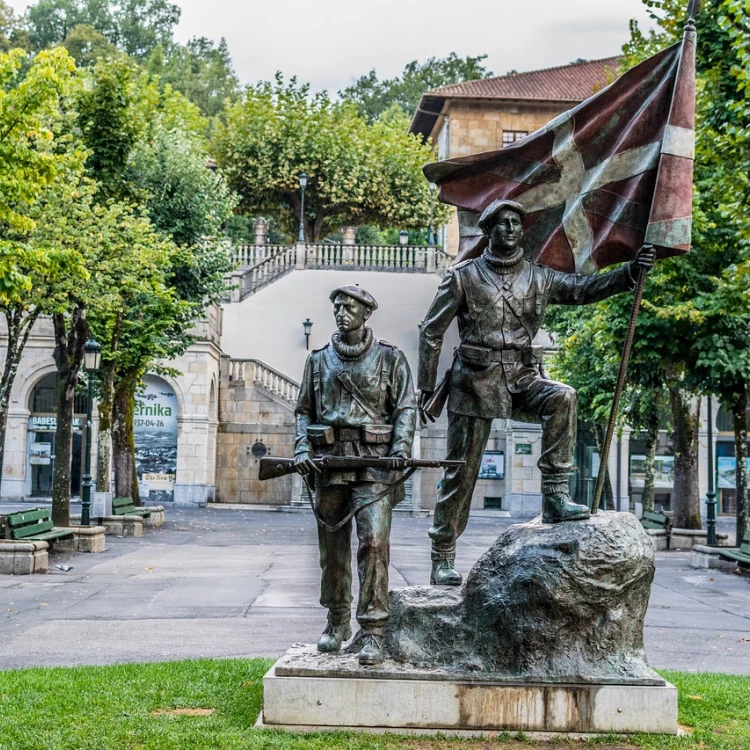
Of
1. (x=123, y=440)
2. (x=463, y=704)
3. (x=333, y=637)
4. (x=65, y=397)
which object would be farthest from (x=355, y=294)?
(x=123, y=440)

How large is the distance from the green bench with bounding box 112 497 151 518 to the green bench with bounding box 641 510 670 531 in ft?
36.8

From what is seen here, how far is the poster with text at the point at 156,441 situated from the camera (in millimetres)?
36500

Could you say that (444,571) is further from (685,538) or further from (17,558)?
(685,538)

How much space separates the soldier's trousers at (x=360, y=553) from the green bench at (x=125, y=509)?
17859 millimetres

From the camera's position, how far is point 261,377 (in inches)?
1526

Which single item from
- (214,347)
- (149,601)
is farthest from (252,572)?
(214,347)

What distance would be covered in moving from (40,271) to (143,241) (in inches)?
198

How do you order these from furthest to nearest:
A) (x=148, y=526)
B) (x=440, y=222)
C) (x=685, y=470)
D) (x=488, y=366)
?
1. (x=440, y=222)
2. (x=148, y=526)
3. (x=685, y=470)
4. (x=488, y=366)

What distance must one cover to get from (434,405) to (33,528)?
12028 millimetres

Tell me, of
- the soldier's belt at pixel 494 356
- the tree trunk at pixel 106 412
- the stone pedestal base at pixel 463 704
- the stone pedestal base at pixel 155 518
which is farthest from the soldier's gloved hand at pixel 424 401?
the stone pedestal base at pixel 155 518

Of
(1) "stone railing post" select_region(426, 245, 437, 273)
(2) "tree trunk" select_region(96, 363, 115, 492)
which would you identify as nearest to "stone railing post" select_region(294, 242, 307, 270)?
(1) "stone railing post" select_region(426, 245, 437, 273)

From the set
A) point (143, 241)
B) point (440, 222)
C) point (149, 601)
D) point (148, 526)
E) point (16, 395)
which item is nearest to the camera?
point (149, 601)

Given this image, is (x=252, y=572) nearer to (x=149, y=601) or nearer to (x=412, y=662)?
(x=149, y=601)

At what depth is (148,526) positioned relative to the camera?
26.8 m
